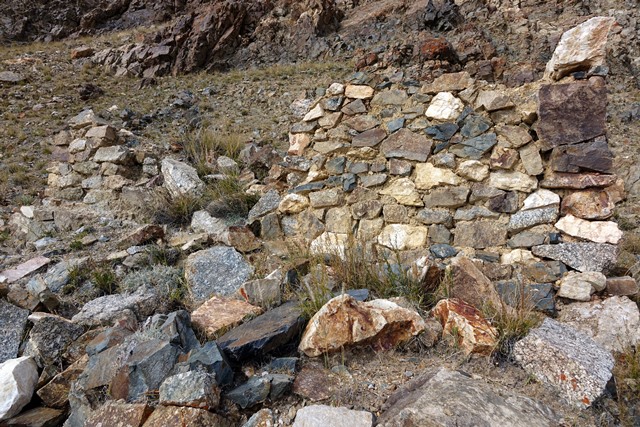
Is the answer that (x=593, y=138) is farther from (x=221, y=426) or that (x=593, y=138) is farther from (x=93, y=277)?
(x=93, y=277)

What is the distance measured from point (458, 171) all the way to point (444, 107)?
0.73 metres

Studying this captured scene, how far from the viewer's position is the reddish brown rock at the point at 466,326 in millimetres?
2318

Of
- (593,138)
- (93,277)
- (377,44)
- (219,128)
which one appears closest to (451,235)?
(593,138)

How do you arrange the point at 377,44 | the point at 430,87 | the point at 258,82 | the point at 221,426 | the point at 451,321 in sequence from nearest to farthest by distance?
1. the point at 221,426
2. the point at 451,321
3. the point at 430,87
4. the point at 258,82
5. the point at 377,44

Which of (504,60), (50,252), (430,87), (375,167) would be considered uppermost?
(430,87)

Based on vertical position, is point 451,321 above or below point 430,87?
below

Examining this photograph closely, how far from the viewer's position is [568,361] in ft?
7.07

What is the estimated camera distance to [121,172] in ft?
20.5

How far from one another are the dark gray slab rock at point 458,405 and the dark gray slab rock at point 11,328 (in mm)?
2827

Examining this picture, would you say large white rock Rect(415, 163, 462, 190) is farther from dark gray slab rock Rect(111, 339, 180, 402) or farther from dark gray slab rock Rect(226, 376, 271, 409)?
dark gray slab rock Rect(111, 339, 180, 402)

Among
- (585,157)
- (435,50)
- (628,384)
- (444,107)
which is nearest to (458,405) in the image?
(628,384)

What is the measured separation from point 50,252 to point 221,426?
4057mm

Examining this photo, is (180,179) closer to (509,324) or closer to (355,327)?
(355,327)

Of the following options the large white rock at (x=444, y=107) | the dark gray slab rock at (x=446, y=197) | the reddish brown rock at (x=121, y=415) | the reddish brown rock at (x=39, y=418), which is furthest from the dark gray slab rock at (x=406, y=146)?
the reddish brown rock at (x=39, y=418)
